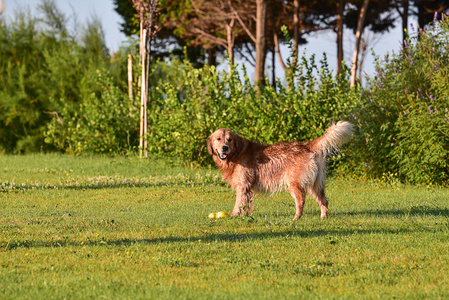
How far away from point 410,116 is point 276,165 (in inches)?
208

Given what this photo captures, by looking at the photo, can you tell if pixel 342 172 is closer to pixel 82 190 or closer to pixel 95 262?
pixel 82 190

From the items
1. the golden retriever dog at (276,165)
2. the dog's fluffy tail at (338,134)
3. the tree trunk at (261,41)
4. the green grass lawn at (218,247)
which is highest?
the tree trunk at (261,41)

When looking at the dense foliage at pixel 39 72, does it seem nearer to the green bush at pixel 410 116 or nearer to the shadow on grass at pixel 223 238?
the green bush at pixel 410 116

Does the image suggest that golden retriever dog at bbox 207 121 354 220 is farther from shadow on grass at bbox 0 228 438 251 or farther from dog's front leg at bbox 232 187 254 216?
shadow on grass at bbox 0 228 438 251

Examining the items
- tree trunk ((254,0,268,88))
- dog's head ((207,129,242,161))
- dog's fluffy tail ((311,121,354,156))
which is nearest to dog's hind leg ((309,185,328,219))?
dog's fluffy tail ((311,121,354,156))

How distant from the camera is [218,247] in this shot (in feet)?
21.8

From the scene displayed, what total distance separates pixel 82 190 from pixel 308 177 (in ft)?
19.6

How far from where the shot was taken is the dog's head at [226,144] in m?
8.88

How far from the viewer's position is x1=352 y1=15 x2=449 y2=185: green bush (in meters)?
12.4

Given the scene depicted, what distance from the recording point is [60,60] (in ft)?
77.5

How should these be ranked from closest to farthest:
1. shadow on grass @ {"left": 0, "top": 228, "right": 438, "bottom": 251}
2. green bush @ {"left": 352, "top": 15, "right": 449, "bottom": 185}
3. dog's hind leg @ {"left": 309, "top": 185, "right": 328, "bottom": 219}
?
shadow on grass @ {"left": 0, "top": 228, "right": 438, "bottom": 251}
dog's hind leg @ {"left": 309, "top": 185, "right": 328, "bottom": 219}
green bush @ {"left": 352, "top": 15, "right": 449, "bottom": 185}

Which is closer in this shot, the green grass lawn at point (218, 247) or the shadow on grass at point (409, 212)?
the green grass lawn at point (218, 247)

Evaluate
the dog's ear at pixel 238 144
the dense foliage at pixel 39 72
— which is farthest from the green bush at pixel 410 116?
the dense foliage at pixel 39 72

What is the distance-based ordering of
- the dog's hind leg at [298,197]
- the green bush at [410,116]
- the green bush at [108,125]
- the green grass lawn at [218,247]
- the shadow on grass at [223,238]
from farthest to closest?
the green bush at [108,125] → the green bush at [410,116] → the dog's hind leg at [298,197] → the shadow on grass at [223,238] → the green grass lawn at [218,247]
